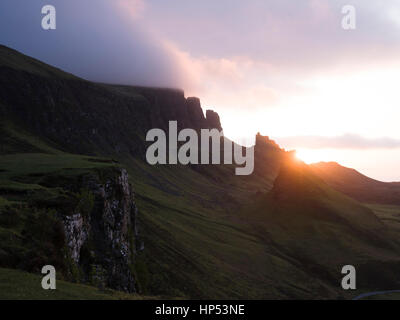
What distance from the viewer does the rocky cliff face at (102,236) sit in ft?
158

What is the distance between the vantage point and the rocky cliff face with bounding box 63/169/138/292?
158 feet

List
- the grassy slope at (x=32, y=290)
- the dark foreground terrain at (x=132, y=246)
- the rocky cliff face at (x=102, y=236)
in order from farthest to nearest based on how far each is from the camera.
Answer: the rocky cliff face at (x=102, y=236) → the dark foreground terrain at (x=132, y=246) → the grassy slope at (x=32, y=290)

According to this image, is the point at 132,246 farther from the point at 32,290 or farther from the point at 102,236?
the point at 32,290

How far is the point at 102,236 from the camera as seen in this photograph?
61781 millimetres

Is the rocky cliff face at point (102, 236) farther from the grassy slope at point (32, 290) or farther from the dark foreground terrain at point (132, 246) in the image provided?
the grassy slope at point (32, 290)

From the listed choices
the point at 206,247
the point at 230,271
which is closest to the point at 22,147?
the point at 206,247

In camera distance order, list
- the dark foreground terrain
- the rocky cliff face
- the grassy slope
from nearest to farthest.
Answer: the grassy slope, the dark foreground terrain, the rocky cliff face

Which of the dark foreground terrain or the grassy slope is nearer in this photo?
the grassy slope

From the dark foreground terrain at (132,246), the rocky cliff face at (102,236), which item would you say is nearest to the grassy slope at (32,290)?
the dark foreground terrain at (132,246)

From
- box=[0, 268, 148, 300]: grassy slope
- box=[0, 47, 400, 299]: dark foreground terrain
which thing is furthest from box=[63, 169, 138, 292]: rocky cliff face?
box=[0, 268, 148, 300]: grassy slope

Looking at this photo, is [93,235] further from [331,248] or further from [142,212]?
[331,248]

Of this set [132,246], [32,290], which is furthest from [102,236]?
[32,290]

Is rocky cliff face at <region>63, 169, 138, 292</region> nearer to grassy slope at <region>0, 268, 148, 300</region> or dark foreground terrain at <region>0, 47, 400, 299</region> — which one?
dark foreground terrain at <region>0, 47, 400, 299</region>

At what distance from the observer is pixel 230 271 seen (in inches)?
5187
